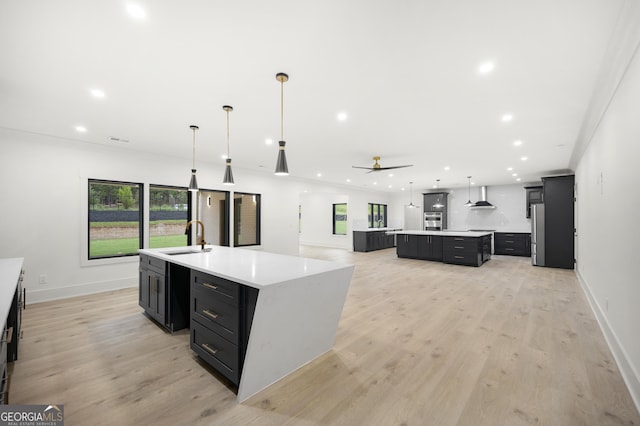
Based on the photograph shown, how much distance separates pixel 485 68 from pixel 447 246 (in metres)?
6.12

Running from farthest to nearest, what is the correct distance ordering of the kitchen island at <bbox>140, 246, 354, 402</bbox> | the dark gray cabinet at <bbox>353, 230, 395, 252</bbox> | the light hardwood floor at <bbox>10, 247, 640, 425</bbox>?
1. the dark gray cabinet at <bbox>353, 230, 395, 252</bbox>
2. the kitchen island at <bbox>140, 246, 354, 402</bbox>
3. the light hardwood floor at <bbox>10, 247, 640, 425</bbox>

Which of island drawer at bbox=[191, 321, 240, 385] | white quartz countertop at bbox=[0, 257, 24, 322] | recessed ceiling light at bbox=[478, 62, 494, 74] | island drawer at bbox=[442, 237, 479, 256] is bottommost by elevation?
island drawer at bbox=[191, 321, 240, 385]

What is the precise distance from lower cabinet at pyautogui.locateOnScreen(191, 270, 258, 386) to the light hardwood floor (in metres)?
0.18

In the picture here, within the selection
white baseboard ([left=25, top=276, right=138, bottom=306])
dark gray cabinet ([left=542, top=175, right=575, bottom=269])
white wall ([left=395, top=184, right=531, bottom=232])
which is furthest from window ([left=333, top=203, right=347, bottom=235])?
white baseboard ([left=25, top=276, right=138, bottom=306])

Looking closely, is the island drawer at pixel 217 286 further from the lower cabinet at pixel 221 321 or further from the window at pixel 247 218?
the window at pixel 247 218

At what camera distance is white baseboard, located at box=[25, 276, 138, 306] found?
424 centimetres

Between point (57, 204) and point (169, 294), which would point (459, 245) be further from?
point (57, 204)

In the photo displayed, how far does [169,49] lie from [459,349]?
12.3 ft

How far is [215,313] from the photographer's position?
7.36ft

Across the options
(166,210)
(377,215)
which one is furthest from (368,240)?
(166,210)

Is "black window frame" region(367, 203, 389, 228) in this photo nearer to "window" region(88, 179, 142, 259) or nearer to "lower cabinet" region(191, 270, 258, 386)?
"window" region(88, 179, 142, 259)

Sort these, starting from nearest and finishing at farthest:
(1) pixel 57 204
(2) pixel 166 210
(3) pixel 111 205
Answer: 1. (1) pixel 57 204
2. (3) pixel 111 205
3. (2) pixel 166 210

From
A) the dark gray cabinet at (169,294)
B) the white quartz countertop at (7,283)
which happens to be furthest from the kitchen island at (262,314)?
the white quartz countertop at (7,283)

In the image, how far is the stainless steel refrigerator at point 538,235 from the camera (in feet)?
23.5
